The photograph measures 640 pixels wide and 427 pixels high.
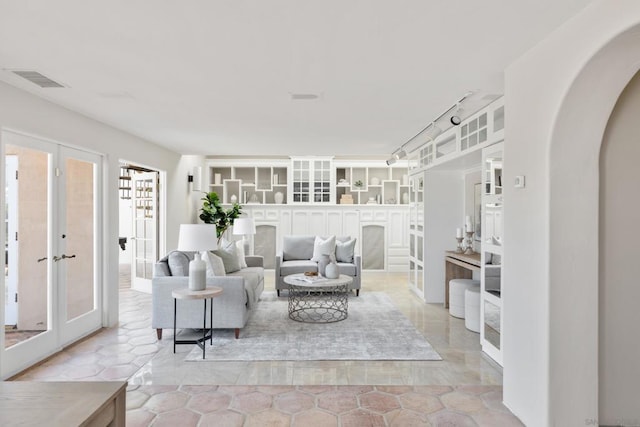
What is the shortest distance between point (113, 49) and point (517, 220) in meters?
2.88

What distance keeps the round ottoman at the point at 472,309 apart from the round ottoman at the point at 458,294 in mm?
341

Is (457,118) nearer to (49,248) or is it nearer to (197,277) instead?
(197,277)

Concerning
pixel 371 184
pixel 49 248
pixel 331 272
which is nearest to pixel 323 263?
pixel 331 272

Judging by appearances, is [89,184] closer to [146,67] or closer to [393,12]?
[146,67]

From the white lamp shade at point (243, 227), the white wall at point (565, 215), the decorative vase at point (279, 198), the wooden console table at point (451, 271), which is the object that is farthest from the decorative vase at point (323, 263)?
the decorative vase at point (279, 198)

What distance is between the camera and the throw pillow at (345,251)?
638cm

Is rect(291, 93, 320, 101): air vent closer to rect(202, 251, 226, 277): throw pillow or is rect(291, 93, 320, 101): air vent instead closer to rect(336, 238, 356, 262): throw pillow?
rect(202, 251, 226, 277): throw pillow

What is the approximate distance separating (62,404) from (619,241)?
110 inches

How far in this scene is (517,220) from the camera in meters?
2.54

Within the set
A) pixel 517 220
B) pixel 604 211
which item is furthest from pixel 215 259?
pixel 604 211

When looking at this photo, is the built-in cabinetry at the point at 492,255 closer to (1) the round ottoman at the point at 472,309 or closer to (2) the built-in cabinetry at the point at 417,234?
(1) the round ottoman at the point at 472,309

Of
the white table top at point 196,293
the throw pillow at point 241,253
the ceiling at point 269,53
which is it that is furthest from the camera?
the throw pillow at point 241,253

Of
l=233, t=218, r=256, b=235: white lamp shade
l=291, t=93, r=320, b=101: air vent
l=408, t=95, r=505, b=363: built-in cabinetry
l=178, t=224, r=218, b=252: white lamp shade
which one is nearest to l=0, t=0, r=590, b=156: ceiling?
l=291, t=93, r=320, b=101: air vent

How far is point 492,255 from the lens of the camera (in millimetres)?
3537
